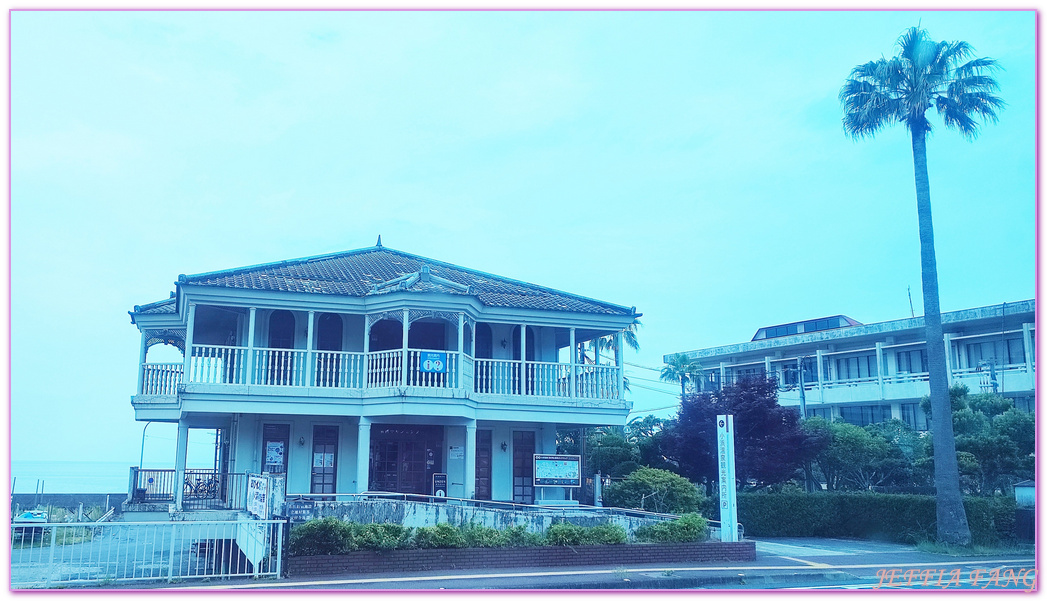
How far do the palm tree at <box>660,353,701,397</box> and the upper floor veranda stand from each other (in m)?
33.8

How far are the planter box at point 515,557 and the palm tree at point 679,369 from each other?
131 feet

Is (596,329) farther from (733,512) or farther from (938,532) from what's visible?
(938,532)

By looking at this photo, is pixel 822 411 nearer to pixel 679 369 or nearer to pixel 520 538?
pixel 679 369

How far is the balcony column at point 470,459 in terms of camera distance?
21.5 meters

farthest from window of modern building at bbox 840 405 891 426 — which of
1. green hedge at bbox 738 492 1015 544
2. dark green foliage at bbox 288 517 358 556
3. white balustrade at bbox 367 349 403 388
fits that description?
dark green foliage at bbox 288 517 358 556

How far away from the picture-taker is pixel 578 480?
71.4 feet

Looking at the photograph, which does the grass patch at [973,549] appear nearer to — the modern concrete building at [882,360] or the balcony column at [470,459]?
the balcony column at [470,459]

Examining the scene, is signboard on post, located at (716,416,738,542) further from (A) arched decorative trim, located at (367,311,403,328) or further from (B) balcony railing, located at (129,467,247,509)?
(B) balcony railing, located at (129,467,247,509)

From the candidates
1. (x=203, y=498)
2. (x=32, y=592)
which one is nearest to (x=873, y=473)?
(x=203, y=498)

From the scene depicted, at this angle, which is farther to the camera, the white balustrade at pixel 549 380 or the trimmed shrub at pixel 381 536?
the white balustrade at pixel 549 380

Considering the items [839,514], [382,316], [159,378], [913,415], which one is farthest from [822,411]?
[159,378]

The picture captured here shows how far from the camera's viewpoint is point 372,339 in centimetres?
2350

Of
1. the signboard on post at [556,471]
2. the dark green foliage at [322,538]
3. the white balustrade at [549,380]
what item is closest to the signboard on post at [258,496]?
the dark green foliage at [322,538]

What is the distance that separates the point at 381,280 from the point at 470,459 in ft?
17.6
